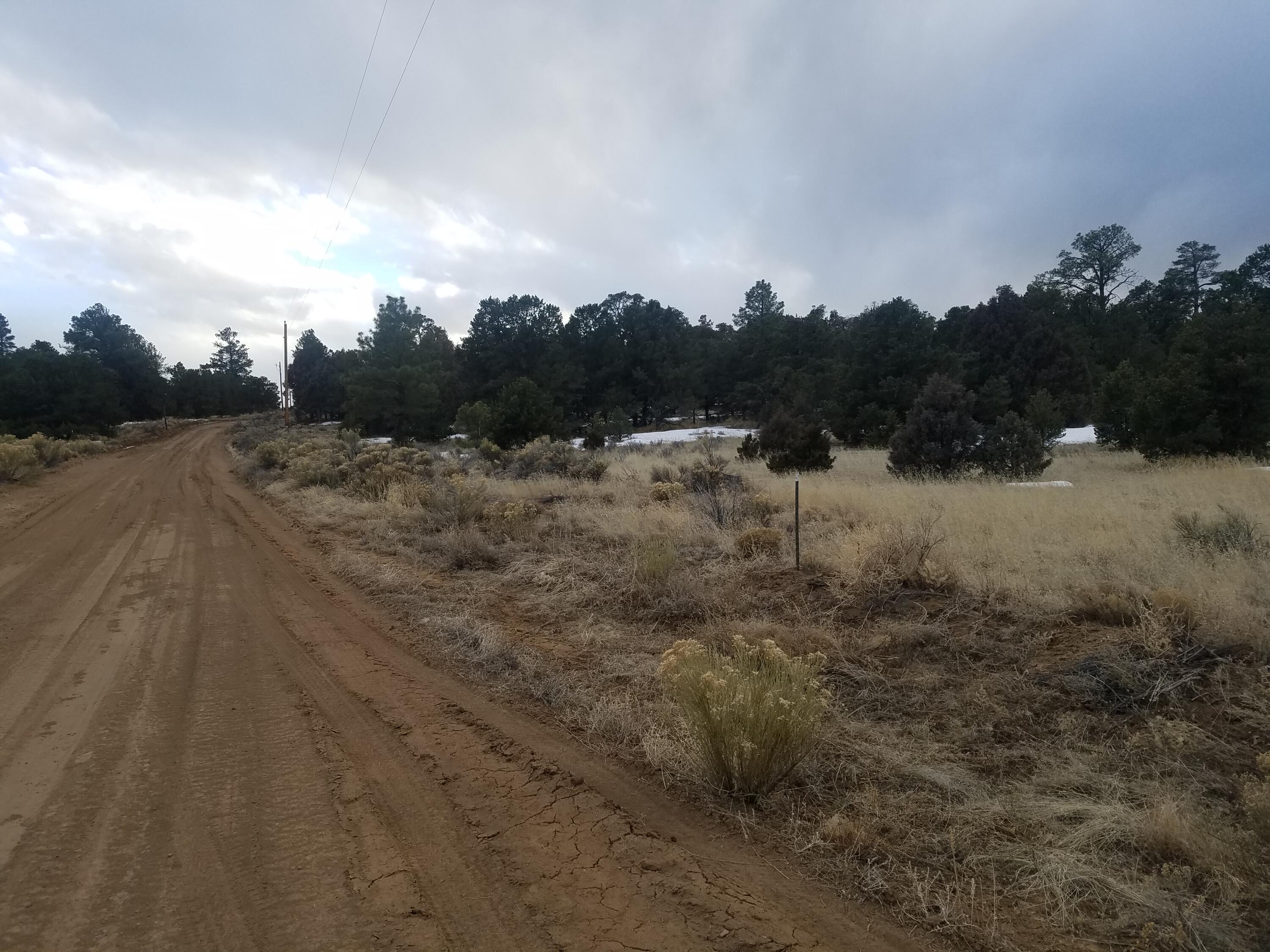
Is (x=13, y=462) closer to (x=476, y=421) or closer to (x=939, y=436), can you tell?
(x=476, y=421)

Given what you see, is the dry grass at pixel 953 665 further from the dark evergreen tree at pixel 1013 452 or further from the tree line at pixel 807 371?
the tree line at pixel 807 371

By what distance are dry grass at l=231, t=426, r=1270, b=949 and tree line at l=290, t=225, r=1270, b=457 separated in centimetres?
1049

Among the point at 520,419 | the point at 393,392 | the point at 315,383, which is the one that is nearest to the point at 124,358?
the point at 315,383

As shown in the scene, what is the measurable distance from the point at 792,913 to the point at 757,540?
6.07 m

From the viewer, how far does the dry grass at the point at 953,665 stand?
2.90 meters

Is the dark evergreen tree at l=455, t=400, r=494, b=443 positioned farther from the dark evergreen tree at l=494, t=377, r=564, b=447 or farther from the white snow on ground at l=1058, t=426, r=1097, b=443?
the white snow on ground at l=1058, t=426, r=1097, b=443

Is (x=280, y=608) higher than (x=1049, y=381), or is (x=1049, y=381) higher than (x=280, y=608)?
(x=1049, y=381)

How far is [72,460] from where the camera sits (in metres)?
26.6

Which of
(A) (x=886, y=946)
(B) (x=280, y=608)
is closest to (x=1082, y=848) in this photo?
(A) (x=886, y=946)

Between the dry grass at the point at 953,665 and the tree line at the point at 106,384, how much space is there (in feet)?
146

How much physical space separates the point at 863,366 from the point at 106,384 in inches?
1966

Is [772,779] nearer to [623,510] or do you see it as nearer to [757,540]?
[757,540]

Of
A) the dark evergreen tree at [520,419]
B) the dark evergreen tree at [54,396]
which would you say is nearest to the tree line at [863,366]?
the dark evergreen tree at [520,419]

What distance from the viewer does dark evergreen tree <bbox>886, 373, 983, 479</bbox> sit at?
703 inches
